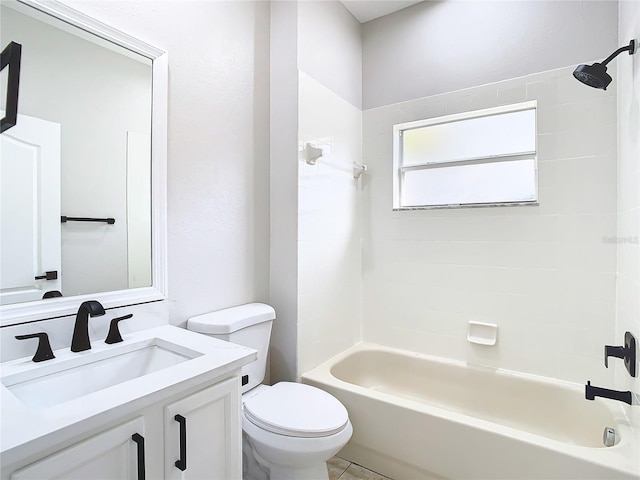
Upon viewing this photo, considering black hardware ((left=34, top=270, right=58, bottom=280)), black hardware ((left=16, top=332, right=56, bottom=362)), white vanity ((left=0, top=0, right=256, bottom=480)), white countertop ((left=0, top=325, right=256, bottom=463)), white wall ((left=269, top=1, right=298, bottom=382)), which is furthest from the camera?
white wall ((left=269, top=1, right=298, bottom=382))

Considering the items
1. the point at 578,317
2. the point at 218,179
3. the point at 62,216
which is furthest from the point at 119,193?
the point at 578,317

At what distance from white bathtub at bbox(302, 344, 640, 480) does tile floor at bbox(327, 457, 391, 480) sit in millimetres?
31

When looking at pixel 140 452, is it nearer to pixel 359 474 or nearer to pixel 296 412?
pixel 296 412

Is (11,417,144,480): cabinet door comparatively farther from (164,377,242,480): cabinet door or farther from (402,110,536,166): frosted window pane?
(402,110,536,166): frosted window pane

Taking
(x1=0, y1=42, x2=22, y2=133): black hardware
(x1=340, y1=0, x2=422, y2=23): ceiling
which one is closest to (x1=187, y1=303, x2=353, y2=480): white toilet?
(x1=0, y1=42, x2=22, y2=133): black hardware

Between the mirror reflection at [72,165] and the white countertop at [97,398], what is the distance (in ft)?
0.79

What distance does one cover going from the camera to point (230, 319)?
165cm

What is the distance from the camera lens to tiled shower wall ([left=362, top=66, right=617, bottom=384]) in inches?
72.7

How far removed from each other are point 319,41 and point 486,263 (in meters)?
1.74

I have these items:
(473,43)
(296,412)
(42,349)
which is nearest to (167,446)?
(42,349)

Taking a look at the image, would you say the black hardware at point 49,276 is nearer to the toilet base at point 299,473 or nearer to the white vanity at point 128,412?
the white vanity at point 128,412

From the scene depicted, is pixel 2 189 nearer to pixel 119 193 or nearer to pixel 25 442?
pixel 119 193

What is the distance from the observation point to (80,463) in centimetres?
78

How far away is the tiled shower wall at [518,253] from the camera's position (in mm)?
1846
